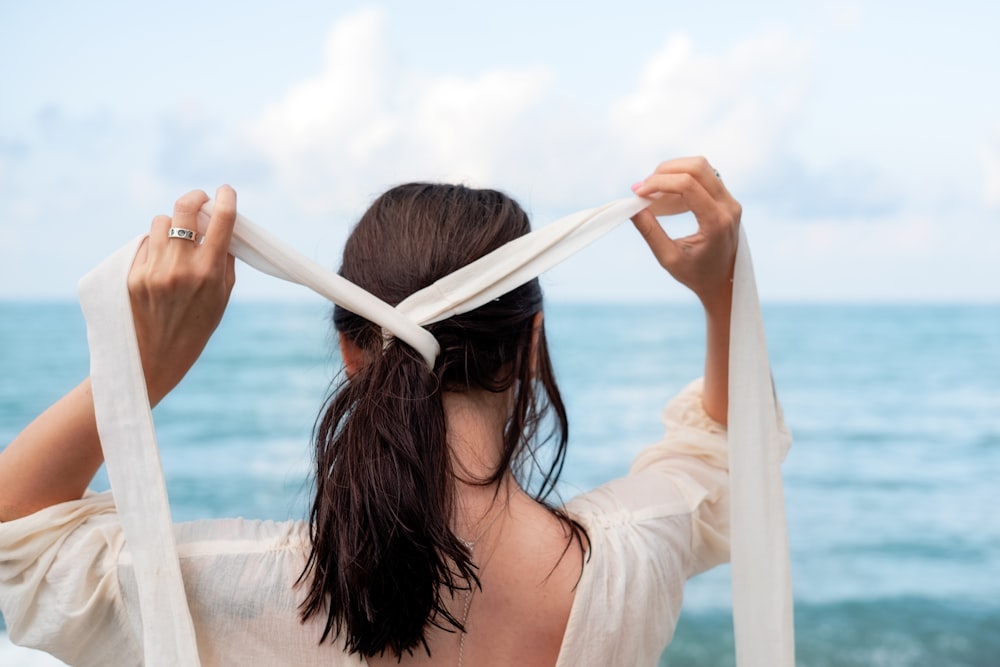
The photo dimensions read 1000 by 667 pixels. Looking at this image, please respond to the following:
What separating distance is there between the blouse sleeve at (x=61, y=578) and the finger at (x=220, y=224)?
0.43 metres

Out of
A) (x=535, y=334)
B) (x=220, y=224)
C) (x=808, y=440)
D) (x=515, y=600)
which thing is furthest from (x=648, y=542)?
(x=808, y=440)

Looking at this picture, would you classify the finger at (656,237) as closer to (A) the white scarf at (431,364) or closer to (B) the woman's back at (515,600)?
(A) the white scarf at (431,364)

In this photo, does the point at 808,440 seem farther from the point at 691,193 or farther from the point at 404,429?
the point at 404,429

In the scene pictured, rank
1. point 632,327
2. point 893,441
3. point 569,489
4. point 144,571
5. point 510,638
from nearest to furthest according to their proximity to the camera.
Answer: point 144,571
point 510,638
point 569,489
point 893,441
point 632,327

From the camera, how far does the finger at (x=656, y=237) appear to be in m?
1.53

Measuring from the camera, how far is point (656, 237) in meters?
1.54

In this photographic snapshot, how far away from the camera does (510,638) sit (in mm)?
1459

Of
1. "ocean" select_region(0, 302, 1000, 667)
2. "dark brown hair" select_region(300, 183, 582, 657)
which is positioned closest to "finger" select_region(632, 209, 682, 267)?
"dark brown hair" select_region(300, 183, 582, 657)

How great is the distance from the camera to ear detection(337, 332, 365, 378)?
1494 millimetres

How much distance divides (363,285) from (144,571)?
0.53 m

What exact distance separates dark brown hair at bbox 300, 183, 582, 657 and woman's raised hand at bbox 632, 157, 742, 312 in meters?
0.22

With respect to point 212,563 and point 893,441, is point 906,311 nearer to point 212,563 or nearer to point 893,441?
point 893,441

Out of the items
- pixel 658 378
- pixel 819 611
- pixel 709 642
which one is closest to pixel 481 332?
pixel 709 642

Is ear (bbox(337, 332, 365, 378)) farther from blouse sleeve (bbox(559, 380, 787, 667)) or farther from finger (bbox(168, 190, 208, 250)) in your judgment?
blouse sleeve (bbox(559, 380, 787, 667))
